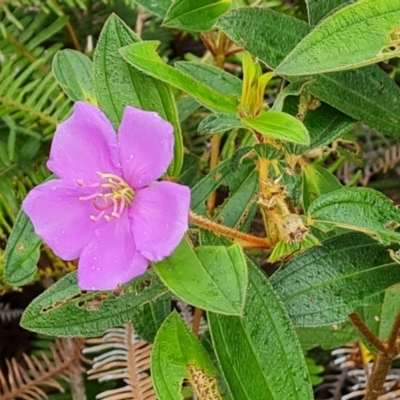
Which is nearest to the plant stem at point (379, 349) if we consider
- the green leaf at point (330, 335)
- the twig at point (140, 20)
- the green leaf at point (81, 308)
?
the green leaf at point (330, 335)

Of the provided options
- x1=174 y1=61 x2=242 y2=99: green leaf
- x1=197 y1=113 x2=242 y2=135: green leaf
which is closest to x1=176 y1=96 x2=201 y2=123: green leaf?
x1=174 y1=61 x2=242 y2=99: green leaf

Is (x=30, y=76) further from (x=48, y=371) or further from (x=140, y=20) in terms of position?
(x=48, y=371)

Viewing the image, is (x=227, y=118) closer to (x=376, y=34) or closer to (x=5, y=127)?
(x=376, y=34)

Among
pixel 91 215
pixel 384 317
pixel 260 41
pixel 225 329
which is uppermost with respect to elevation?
pixel 260 41

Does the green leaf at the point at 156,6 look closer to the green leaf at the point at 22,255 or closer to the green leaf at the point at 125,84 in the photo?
the green leaf at the point at 125,84

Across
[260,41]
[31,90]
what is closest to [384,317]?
[260,41]

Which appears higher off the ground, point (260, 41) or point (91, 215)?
point (260, 41)

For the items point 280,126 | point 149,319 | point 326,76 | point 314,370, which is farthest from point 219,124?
point 314,370
